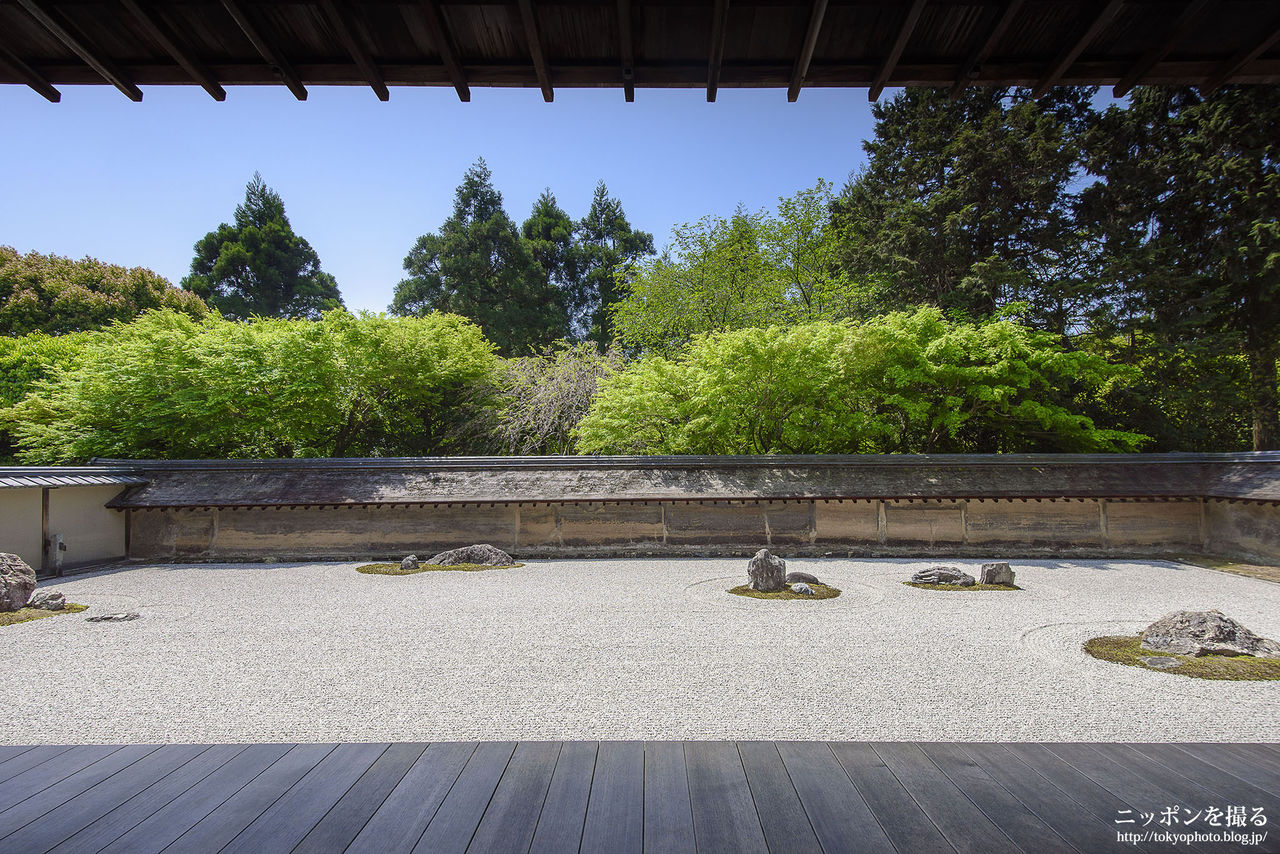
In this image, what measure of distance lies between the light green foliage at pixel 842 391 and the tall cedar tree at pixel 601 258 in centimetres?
1660

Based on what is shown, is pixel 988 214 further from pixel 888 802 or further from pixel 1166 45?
pixel 888 802

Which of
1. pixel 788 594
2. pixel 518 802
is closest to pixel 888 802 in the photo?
pixel 518 802

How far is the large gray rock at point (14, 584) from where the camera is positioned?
303 inches

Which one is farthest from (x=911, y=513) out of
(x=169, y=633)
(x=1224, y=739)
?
(x=169, y=633)

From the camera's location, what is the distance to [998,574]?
28.7 feet

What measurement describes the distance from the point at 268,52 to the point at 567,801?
3197 mm

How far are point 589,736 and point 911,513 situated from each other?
9.39m

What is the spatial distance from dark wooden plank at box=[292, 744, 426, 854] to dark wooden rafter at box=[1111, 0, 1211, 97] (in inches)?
150

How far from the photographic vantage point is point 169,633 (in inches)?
269

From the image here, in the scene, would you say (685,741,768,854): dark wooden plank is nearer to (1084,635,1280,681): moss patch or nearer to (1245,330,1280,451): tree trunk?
(1084,635,1280,681): moss patch

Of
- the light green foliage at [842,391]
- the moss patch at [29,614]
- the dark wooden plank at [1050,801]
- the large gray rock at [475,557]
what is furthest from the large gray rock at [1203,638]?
the moss patch at [29,614]

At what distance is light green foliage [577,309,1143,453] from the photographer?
12852 millimetres

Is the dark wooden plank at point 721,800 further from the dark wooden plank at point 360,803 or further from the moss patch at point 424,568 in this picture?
the moss patch at point 424,568

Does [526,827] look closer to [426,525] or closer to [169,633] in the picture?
[169,633]
